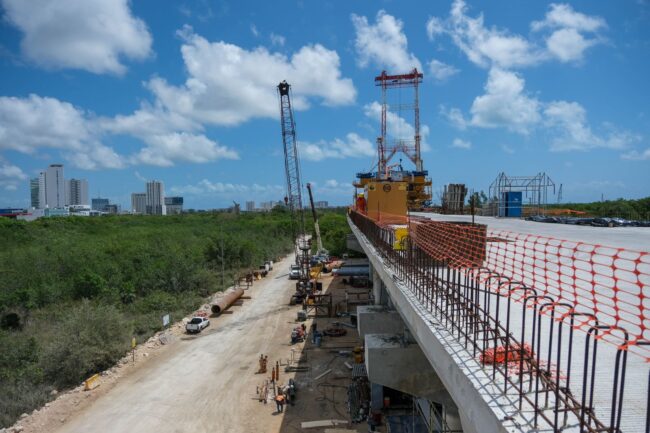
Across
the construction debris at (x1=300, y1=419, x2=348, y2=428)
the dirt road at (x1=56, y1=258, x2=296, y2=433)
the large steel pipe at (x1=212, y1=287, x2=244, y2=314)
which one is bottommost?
the dirt road at (x1=56, y1=258, x2=296, y2=433)

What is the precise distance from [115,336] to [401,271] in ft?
62.7

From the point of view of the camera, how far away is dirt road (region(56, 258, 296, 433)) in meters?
15.4

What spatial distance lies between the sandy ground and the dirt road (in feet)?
0.12

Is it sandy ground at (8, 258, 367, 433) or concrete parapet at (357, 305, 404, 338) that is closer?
concrete parapet at (357, 305, 404, 338)

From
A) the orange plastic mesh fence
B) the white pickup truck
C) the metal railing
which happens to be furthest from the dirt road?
the orange plastic mesh fence

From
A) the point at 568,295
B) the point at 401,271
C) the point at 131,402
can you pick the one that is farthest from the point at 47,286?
the point at 568,295

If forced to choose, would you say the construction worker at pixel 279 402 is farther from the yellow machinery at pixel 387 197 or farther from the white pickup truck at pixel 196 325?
the white pickup truck at pixel 196 325

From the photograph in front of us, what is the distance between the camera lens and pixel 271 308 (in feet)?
104

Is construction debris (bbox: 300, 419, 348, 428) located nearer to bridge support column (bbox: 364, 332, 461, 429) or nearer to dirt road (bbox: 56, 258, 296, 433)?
dirt road (bbox: 56, 258, 296, 433)

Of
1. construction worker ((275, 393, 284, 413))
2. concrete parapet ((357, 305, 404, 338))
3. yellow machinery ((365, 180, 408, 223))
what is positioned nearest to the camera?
concrete parapet ((357, 305, 404, 338))

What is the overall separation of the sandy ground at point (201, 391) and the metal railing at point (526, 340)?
9.73 metres

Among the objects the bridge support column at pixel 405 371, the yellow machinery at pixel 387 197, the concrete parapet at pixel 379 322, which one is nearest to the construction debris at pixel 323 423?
the concrete parapet at pixel 379 322

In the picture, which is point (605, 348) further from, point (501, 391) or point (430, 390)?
point (430, 390)

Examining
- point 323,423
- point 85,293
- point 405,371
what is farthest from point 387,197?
point 85,293
